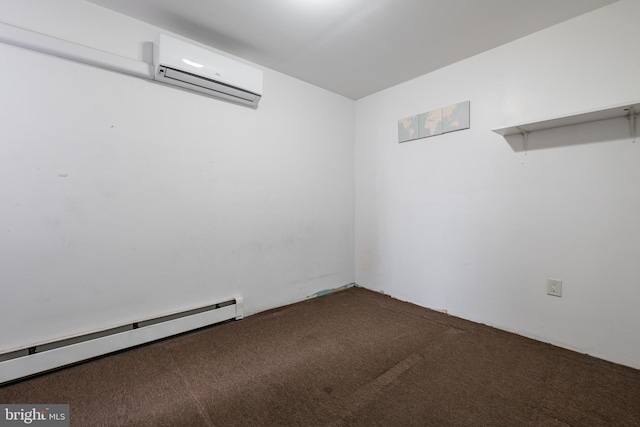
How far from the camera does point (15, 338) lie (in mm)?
1621

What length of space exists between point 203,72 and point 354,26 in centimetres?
118

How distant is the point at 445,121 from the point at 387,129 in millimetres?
683

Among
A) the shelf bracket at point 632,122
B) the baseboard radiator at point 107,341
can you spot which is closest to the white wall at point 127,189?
the baseboard radiator at point 107,341

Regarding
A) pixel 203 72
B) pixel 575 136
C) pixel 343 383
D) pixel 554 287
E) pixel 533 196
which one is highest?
pixel 203 72

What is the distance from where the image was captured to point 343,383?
5.26 ft

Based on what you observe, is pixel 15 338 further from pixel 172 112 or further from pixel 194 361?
pixel 172 112

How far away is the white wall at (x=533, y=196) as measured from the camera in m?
1.79

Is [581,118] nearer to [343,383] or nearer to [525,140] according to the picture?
[525,140]

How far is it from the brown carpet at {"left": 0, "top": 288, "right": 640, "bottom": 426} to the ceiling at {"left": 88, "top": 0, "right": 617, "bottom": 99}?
2.37 m

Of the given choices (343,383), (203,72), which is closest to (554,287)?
(343,383)

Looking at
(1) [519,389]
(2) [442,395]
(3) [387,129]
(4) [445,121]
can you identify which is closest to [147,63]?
(3) [387,129]
